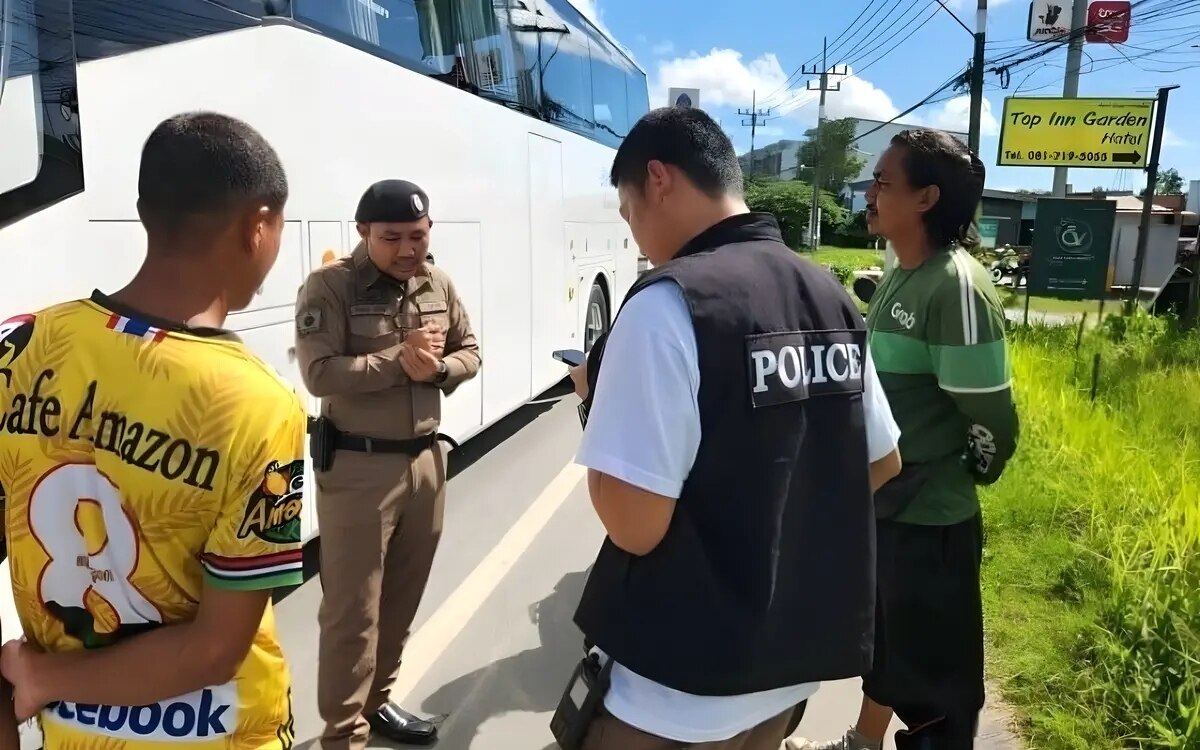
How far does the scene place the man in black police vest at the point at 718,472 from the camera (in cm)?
143

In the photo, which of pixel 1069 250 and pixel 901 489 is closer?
pixel 901 489

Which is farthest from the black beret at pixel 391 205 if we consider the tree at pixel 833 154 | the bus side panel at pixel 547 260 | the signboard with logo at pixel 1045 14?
the tree at pixel 833 154

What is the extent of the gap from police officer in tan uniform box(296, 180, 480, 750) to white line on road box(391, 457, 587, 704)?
0.61 meters

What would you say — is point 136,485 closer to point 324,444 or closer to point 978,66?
point 324,444

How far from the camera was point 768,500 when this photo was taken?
147 cm

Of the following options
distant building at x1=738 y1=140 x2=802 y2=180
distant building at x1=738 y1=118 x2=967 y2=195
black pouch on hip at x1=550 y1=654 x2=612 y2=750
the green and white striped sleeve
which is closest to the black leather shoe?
black pouch on hip at x1=550 y1=654 x2=612 y2=750

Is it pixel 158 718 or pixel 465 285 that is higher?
pixel 465 285

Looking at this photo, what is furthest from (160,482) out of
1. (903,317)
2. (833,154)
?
(833,154)

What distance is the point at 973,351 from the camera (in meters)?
2.33

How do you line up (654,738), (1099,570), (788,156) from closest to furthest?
(654,738), (1099,570), (788,156)

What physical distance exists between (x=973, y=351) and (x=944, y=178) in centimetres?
55

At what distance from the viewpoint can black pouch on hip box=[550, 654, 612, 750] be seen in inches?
64.0

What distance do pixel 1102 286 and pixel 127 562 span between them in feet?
41.6

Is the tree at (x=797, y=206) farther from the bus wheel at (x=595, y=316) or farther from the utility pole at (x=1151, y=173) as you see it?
the bus wheel at (x=595, y=316)
